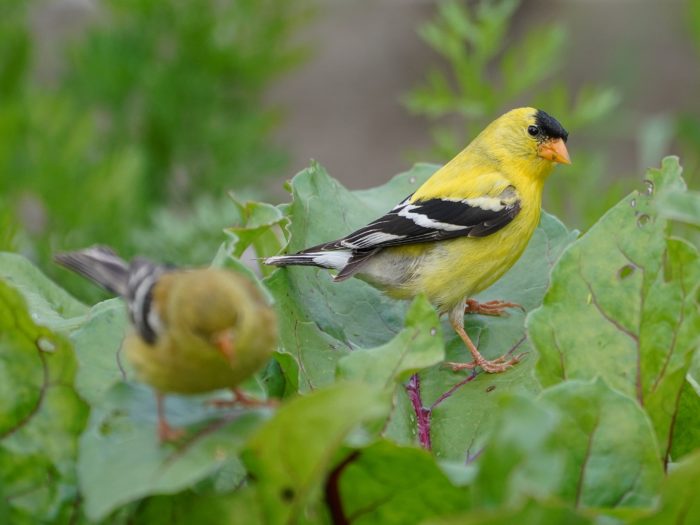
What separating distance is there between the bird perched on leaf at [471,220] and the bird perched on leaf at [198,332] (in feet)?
3.15

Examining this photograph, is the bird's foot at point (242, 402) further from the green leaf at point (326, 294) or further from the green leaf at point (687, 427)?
the green leaf at point (687, 427)

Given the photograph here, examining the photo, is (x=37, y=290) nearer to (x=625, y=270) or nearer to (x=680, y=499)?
(x=625, y=270)

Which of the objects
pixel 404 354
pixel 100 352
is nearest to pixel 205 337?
pixel 100 352

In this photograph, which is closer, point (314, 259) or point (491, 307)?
point (314, 259)

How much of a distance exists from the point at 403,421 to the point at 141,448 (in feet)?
1.12

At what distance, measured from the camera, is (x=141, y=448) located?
2.70ft

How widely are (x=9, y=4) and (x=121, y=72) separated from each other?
1.67ft

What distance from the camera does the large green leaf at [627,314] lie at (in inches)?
38.8

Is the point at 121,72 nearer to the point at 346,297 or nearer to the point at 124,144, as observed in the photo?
the point at 124,144

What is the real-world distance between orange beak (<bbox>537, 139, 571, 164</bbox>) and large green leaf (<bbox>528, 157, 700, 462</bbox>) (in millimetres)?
1765

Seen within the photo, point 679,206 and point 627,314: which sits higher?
point 679,206

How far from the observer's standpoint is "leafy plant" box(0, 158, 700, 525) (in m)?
0.75

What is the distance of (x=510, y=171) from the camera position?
2809 millimetres

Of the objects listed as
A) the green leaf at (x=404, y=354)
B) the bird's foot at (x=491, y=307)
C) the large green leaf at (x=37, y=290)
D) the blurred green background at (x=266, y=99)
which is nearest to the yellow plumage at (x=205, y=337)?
the green leaf at (x=404, y=354)
